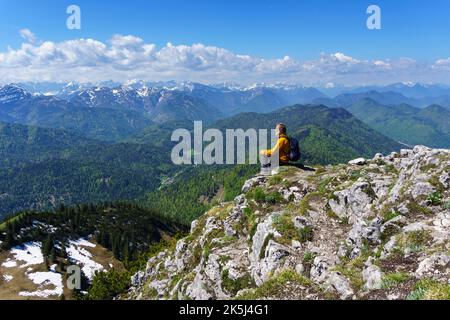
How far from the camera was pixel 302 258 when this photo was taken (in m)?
28.4

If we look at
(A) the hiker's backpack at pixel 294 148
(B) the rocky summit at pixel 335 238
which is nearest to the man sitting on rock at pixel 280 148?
(A) the hiker's backpack at pixel 294 148

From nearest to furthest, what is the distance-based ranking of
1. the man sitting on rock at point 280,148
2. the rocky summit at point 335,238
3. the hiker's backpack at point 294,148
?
the rocky summit at point 335,238, the man sitting on rock at point 280,148, the hiker's backpack at point 294,148

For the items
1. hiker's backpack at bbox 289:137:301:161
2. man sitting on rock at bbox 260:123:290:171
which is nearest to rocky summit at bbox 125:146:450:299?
man sitting on rock at bbox 260:123:290:171

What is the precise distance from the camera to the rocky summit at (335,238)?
18156 mm

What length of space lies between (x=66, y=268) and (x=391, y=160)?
124 meters

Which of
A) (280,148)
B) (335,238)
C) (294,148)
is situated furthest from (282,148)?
(335,238)

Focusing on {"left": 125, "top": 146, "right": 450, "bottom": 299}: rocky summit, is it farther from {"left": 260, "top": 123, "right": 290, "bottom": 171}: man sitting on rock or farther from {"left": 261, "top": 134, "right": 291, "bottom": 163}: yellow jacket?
{"left": 261, "top": 134, "right": 291, "bottom": 163}: yellow jacket

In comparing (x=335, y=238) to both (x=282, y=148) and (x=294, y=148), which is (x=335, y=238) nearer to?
(x=294, y=148)

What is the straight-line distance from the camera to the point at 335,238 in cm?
3077

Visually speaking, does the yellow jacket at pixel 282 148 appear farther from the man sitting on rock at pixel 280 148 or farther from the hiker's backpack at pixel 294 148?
the hiker's backpack at pixel 294 148

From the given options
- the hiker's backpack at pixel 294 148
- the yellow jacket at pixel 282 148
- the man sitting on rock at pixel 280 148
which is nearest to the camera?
the man sitting on rock at pixel 280 148

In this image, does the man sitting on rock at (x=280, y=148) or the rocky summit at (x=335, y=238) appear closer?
the rocky summit at (x=335, y=238)
